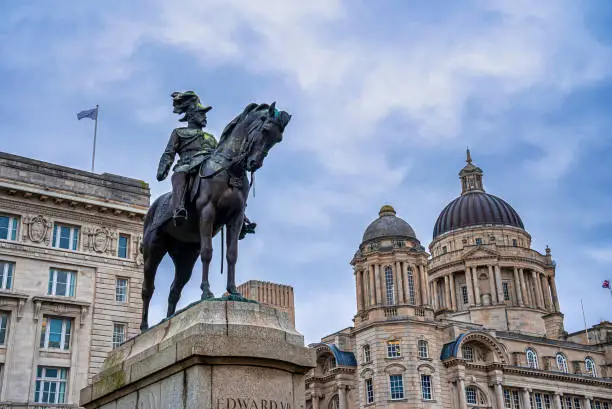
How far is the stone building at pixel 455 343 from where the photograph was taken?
6706 centimetres

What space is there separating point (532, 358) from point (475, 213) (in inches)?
1022

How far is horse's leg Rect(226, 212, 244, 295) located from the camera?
10.8m

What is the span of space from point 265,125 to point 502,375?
2612 inches

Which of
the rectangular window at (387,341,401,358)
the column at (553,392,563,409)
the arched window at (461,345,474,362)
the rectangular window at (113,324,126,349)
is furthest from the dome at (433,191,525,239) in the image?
the rectangular window at (113,324,126,349)

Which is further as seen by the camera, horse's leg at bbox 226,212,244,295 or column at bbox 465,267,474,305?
column at bbox 465,267,474,305

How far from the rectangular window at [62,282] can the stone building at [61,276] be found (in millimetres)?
54

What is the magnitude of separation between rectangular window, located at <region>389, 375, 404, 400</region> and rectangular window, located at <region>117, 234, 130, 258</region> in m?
31.6

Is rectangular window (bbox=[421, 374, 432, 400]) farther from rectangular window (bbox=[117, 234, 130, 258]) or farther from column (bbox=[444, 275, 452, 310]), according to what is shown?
rectangular window (bbox=[117, 234, 130, 258])

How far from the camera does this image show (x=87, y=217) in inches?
1656

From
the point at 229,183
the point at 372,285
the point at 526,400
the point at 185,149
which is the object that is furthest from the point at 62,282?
the point at 526,400

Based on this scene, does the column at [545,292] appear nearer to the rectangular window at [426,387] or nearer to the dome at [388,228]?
the dome at [388,228]

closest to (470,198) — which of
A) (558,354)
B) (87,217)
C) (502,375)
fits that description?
(558,354)

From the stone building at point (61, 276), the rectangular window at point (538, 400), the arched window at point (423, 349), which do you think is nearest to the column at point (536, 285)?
the rectangular window at point (538, 400)

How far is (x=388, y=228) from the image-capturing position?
74.5m
